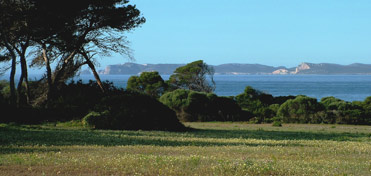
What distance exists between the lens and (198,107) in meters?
42.7

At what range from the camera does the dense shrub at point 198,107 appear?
139ft

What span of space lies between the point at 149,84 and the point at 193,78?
1409 cm

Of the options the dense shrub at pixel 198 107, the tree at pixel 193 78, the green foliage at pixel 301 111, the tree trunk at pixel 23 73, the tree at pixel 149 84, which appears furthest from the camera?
the tree at pixel 193 78

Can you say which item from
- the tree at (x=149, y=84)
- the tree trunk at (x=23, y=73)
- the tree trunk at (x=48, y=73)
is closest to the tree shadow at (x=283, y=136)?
the tree trunk at (x=48, y=73)

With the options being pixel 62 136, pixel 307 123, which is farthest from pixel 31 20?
pixel 307 123

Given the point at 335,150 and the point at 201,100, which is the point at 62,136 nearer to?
the point at 335,150

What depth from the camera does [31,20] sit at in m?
29.5

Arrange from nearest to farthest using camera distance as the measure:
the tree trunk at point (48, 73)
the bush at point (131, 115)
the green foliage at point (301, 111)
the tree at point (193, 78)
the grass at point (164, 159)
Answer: the grass at point (164, 159) → the bush at point (131, 115) → the tree trunk at point (48, 73) → the green foliage at point (301, 111) → the tree at point (193, 78)

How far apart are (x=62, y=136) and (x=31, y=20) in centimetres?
1144

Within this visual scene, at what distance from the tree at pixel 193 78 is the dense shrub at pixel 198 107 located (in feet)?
113

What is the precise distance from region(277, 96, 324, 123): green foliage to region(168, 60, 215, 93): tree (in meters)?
37.1

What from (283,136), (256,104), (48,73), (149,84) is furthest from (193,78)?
(283,136)

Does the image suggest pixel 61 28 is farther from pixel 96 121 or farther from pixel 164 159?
pixel 164 159

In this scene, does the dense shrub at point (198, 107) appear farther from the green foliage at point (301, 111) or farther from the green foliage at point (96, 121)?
the green foliage at point (96, 121)
